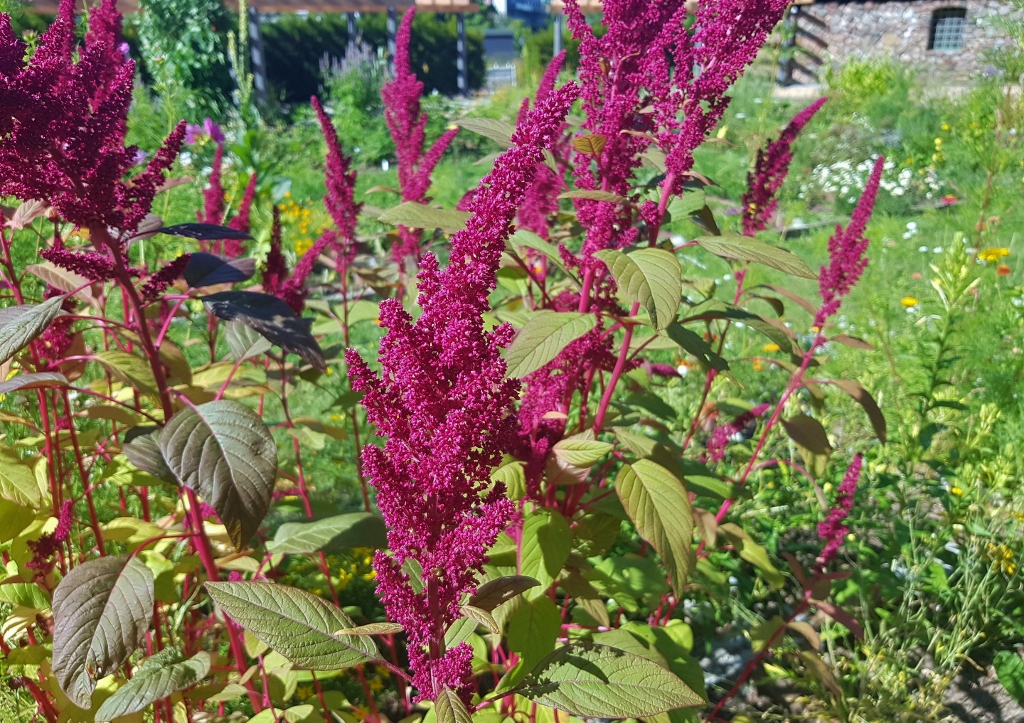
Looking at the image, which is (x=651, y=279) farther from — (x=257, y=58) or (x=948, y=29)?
(x=948, y=29)

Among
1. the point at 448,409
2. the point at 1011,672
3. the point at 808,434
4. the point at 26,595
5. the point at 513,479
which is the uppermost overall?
the point at 448,409

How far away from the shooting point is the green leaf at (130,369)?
4.52 feet

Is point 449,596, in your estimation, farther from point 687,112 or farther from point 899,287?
point 899,287

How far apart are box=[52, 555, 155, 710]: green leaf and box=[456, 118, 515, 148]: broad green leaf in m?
1.12

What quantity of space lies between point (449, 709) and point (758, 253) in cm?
92

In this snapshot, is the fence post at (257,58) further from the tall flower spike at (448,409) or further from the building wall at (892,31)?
the tall flower spike at (448,409)

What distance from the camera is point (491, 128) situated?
1.56m

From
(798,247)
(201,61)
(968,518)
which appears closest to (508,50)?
(201,61)

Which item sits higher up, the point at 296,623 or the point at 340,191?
the point at 340,191

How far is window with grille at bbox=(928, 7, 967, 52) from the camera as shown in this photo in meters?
17.7

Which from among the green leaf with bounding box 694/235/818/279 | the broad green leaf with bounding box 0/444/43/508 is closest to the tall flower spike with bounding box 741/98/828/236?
the green leaf with bounding box 694/235/818/279

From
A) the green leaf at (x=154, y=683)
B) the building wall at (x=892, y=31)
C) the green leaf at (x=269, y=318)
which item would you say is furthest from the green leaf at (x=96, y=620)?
the building wall at (x=892, y=31)

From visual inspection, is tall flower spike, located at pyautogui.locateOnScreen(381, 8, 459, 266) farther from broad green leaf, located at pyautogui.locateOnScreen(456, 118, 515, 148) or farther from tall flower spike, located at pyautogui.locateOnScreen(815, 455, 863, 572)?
tall flower spike, located at pyautogui.locateOnScreen(815, 455, 863, 572)

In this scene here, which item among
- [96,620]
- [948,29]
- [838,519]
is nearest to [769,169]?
[838,519]
